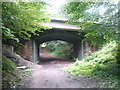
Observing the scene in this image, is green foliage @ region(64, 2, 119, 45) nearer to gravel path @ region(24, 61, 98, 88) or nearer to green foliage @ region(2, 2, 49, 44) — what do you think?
green foliage @ region(2, 2, 49, 44)

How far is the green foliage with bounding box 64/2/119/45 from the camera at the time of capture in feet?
14.3

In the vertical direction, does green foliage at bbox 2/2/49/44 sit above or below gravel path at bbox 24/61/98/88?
above

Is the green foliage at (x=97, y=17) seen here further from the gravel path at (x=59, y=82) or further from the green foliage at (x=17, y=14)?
the gravel path at (x=59, y=82)

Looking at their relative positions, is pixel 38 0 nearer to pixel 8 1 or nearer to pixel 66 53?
pixel 8 1

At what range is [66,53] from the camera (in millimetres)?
21297

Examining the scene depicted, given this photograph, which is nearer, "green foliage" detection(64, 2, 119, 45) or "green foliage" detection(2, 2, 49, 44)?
"green foliage" detection(2, 2, 49, 44)

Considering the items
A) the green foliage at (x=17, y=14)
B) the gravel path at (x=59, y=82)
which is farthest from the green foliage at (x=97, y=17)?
the gravel path at (x=59, y=82)

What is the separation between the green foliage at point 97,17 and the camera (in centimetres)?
437

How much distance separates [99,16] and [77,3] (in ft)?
3.67

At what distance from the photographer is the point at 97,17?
4.77 metres

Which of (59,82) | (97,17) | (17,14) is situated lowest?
(59,82)

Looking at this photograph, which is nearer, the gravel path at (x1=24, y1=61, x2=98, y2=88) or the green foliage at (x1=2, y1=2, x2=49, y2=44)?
the green foliage at (x1=2, y1=2, x2=49, y2=44)

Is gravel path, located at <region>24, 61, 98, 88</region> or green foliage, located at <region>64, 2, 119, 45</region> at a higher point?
green foliage, located at <region>64, 2, 119, 45</region>

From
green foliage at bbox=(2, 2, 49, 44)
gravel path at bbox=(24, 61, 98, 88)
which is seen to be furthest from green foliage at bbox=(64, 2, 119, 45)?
gravel path at bbox=(24, 61, 98, 88)
